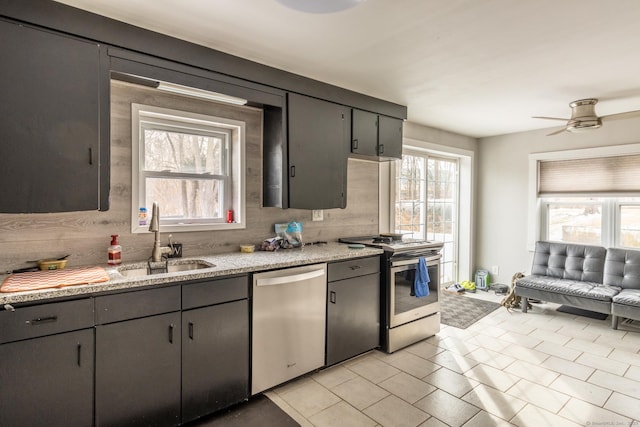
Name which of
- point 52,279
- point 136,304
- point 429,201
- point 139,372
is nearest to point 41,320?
point 52,279

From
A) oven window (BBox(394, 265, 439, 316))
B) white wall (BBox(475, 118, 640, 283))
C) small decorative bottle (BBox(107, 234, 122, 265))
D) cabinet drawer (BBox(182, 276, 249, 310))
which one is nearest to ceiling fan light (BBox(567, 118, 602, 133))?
white wall (BBox(475, 118, 640, 283))

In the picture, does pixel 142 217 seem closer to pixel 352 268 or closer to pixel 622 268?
pixel 352 268

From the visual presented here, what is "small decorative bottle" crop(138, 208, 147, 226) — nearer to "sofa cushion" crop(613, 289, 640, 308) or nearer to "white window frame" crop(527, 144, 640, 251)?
"sofa cushion" crop(613, 289, 640, 308)

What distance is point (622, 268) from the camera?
4031mm

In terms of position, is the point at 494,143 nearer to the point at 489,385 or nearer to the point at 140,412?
the point at 489,385

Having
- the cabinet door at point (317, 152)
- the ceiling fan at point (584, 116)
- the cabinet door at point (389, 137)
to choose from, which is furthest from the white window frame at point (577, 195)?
the cabinet door at point (317, 152)

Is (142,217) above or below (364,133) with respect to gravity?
below

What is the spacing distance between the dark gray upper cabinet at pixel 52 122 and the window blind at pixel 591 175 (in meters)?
5.21

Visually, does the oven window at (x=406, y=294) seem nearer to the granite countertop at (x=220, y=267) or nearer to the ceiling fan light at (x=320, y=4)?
the granite countertop at (x=220, y=267)

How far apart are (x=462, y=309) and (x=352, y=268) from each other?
7.31 feet

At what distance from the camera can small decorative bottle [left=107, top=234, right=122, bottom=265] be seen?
7.52 feet

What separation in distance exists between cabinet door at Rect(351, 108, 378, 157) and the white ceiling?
233 mm

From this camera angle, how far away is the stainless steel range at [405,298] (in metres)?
3.15

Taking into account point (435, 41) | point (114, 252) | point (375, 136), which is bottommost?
point (114, 252)
